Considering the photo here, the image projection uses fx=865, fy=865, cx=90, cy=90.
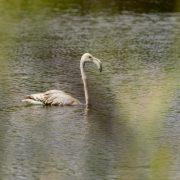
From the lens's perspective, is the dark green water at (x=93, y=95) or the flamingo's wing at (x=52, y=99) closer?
the dark green water at (x=93, y=95)

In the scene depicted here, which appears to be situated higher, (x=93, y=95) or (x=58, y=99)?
(x=58, y=99)

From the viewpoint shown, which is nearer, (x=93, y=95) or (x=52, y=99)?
(x=52, y=99)

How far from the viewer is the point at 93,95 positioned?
1085 centimetres

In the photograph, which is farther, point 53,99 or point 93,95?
point 93,95

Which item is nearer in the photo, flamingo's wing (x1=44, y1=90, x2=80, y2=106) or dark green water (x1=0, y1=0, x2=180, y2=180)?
dark green water (x1=0, y1=0, x2=180, y2=180)

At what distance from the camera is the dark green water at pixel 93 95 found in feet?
22.8

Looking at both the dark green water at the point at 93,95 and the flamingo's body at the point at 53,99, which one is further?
the flamingo's body at the point at 53,99

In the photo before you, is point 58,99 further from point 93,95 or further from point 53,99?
point 93,95

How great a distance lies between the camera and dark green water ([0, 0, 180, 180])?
695 cm

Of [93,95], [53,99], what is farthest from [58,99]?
[93,95]

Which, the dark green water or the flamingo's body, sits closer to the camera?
the dark green water

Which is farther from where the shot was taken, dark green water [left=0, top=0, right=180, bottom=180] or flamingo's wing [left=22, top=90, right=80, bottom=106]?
flamingo's wing [left=22, top=90, right=80, bottom=106]

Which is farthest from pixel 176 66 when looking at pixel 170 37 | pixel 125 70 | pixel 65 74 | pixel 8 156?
pixel 8 156

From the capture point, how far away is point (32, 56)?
45.0 ft
